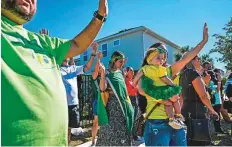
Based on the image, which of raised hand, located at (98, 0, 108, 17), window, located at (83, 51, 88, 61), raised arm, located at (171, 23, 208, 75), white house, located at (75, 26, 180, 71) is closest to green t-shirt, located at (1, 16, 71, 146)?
raised hand, located at (98, 0, 108, 17)

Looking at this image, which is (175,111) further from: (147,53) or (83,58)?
(83,58)

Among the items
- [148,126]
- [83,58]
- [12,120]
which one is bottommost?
[148,126]

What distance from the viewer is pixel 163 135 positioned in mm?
2945

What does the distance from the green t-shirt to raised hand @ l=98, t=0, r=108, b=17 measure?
567 millimetres

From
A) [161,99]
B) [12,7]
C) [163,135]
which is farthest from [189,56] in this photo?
[12,7]

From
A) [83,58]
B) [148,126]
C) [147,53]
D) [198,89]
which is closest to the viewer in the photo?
[148,126]

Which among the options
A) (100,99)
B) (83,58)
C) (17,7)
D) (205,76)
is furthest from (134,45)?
(17,7)

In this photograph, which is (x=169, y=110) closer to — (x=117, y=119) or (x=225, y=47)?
(x=117, y=119)

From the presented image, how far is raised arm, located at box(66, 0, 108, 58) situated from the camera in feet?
6.14

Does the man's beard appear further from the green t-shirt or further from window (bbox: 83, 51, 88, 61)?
window (bbox: 83, 51, 88, 61)

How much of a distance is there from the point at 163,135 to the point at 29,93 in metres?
1.97

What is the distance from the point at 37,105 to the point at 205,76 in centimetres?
536

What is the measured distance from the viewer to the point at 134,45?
22188 mm

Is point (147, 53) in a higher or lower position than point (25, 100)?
higher
